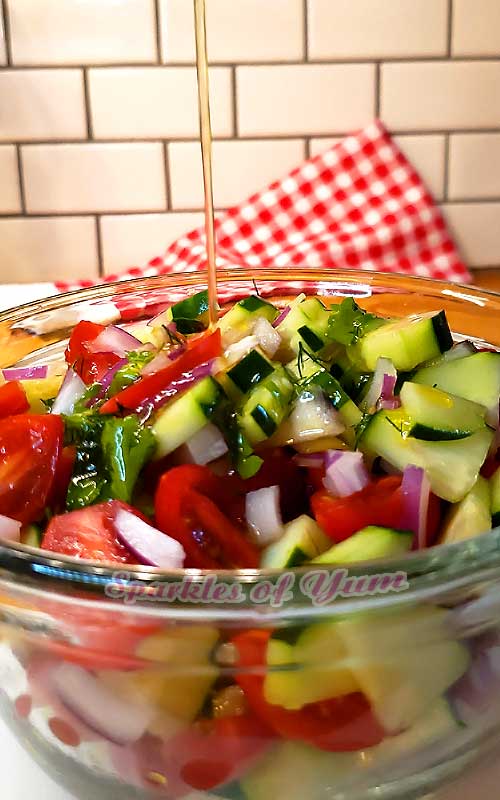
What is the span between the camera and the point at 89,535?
550 millimetres

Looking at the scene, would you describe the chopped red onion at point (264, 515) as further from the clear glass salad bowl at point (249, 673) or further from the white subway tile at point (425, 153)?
the white subway tile at point (425, 153)

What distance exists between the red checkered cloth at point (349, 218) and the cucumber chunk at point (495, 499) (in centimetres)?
111

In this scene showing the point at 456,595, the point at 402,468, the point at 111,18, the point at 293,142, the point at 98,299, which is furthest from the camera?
the point at 293,142

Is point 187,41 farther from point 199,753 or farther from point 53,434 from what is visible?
point 199,753

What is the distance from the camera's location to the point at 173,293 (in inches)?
39.4

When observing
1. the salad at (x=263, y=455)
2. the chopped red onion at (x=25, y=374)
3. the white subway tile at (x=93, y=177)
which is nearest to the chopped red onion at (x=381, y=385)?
the salad at (x=263, y=455)

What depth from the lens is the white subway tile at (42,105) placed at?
1.63 metres

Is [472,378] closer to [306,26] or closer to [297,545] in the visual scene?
[297,545]

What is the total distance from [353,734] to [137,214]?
1394 mm

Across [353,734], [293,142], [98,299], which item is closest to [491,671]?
[353,734]

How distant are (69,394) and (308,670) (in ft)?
1.19

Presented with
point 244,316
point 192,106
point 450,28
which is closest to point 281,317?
point 244,316

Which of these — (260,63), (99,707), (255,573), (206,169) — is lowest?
(99,707)

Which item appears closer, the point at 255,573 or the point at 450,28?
the point at 255,573
